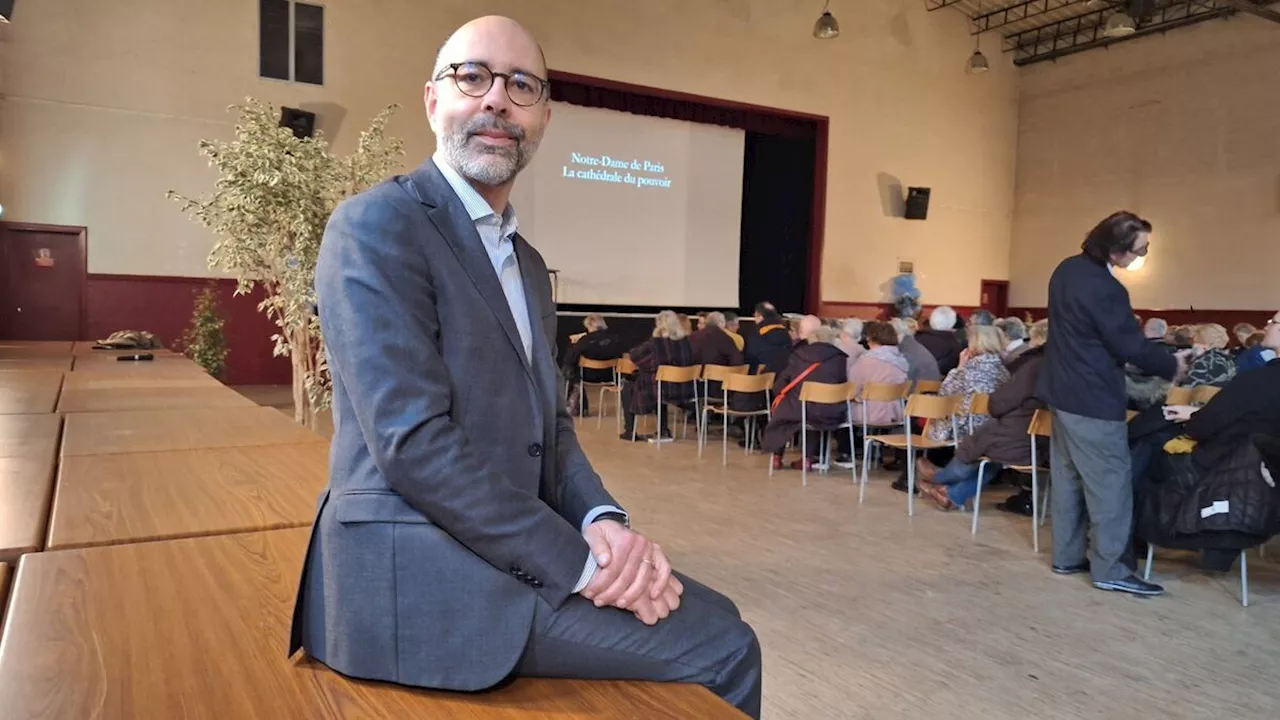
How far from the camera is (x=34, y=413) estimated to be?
2773mm

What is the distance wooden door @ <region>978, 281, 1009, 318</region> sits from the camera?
52.3 ft

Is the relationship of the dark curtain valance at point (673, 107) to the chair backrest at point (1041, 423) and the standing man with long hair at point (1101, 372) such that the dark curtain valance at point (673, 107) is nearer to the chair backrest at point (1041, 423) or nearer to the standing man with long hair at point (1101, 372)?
the chair backrest at point (1041, 423)

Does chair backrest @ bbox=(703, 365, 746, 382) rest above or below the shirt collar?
below

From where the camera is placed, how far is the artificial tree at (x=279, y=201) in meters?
3.73

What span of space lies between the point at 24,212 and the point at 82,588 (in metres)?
9.68

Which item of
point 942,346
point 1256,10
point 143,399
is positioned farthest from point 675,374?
point 1256,10

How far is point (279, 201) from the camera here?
381 centimetres

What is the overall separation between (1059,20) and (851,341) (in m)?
10.9

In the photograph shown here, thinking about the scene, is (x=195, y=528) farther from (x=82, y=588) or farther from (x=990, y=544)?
(x=990, y=544)

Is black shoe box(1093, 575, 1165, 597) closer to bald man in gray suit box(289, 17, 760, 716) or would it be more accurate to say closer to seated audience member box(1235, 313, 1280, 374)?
seated audience member box(1235, 313, 1280, 374)

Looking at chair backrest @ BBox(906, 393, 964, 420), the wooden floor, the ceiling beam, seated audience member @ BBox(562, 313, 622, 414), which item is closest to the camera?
the wooden floor

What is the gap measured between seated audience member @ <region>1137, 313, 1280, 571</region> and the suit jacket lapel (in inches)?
131

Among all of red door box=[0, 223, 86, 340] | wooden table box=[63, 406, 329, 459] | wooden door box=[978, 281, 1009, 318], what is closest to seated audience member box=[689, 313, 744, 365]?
wooden table box=[63, 406, 329, 459]

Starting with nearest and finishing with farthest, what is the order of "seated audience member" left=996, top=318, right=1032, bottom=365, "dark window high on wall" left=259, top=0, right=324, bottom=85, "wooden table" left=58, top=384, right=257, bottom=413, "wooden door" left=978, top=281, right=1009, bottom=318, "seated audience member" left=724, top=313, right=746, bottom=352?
"wooden table" left=58, top=384, right=257, bottom=413, "seated audience member" left=996, top=318, right=1032, bottom=365, "seated audience member" left=724, top=313, right=746, bottom=352, "dark window high on wall" left=259, top=0, right=324, bottom=85, "wooden door" left=978, top=281, right=1009, bottom=318
